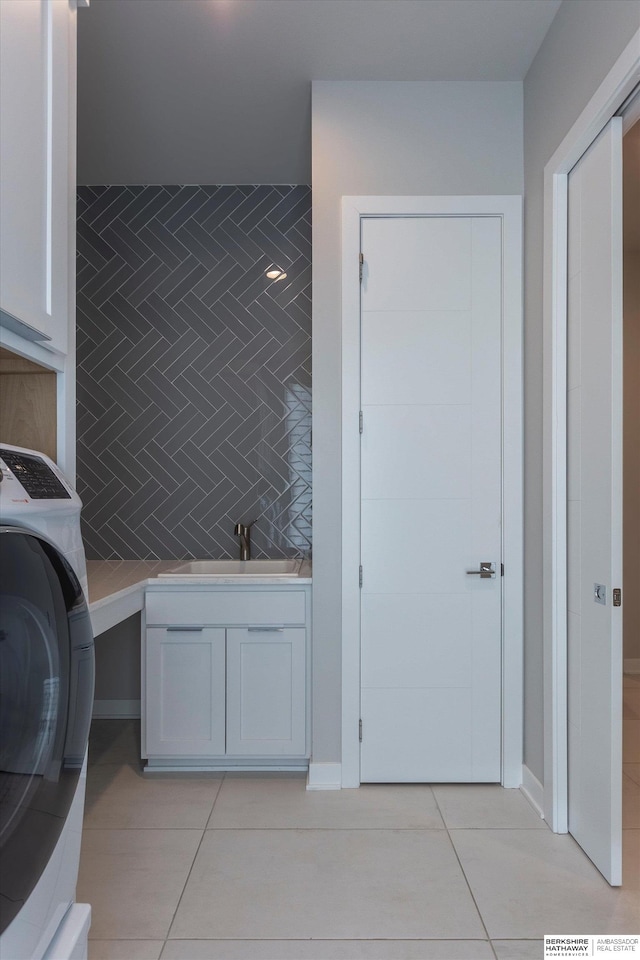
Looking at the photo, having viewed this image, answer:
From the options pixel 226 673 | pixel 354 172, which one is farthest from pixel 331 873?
pixel 354 172

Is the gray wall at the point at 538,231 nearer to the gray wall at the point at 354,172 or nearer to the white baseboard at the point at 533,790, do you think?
the white baseboard at the point at 533,790

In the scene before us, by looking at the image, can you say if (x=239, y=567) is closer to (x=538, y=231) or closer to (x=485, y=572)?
(x=485, y=572)

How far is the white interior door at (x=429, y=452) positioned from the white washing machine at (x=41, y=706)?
1.54m

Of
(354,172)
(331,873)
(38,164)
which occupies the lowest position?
(331,873)

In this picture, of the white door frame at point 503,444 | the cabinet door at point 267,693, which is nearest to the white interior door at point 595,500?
the white door frame at point 503,444

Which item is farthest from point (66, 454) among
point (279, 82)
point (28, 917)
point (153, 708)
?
point (279, 82)

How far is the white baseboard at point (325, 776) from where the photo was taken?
2.80 metres

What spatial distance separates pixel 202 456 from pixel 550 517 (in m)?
1.88

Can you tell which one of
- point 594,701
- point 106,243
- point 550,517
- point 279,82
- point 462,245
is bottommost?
point 594,701

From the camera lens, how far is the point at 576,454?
7.64 ft

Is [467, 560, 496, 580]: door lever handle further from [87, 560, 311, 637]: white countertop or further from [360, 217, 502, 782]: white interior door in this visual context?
[87, 560, 311, 637]: white countertop

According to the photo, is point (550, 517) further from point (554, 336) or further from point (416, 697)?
point (416, 697)

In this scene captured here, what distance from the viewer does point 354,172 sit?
2816 mm

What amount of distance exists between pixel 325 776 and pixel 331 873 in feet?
2.17
